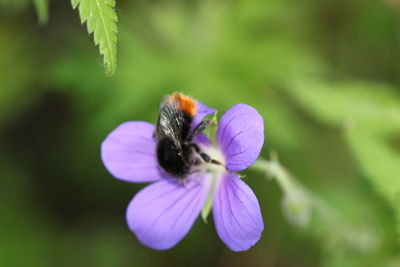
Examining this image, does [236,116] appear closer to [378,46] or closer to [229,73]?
[229,73]

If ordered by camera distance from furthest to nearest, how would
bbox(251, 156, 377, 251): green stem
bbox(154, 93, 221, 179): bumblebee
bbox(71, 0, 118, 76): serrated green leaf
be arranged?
bbox(251, 156, 377, 251): green stem → bbox(154, 93, 221, 179): bumblebee → bbox(71, 0, 118, 76): serrated green leaf

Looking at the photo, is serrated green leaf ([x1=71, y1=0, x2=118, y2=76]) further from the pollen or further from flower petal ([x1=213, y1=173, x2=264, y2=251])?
flower petal ([x1=213, y1=173, x2=264, y2=251])

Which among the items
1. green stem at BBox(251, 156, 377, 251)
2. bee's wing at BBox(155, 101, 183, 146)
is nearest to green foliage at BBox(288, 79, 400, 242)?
green stem at BBox(251, 156, 377, 251)

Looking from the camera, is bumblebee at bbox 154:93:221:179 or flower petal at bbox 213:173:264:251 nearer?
flower petal at bbox 213:173:264:251

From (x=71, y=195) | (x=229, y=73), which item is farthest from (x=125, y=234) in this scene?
(x=229, y=73)

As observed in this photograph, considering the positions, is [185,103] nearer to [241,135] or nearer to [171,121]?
[171,121]

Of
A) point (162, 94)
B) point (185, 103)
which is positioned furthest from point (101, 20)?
point (162, 94)
